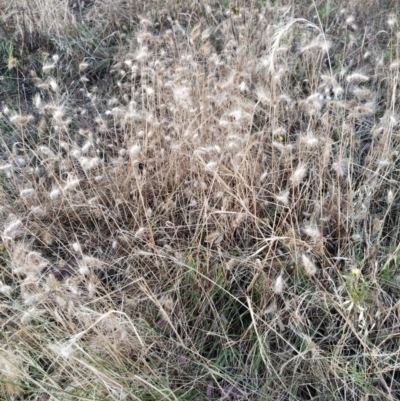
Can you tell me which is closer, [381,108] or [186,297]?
[186,297]

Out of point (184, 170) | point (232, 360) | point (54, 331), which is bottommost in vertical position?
point (232, 360)

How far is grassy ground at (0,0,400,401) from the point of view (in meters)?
1.44

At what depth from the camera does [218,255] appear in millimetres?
1752

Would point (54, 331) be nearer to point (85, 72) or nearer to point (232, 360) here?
point (232, 360)

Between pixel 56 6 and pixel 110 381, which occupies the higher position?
pixel 56 6

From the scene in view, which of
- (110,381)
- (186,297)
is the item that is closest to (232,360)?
(186,297)

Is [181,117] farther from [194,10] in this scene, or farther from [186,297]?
[194,10]

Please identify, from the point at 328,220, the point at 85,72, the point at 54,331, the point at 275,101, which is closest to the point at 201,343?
the point at 54,331

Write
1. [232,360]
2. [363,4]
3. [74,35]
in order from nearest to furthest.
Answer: [232,360] → [363,4] → [74,35]

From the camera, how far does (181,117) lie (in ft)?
6.80

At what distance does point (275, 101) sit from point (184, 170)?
502 mm

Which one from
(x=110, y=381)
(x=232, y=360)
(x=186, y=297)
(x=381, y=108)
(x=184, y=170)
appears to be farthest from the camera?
(x=381, y=108)

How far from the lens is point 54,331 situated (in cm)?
156

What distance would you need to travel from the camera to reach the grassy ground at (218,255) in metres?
1.44
